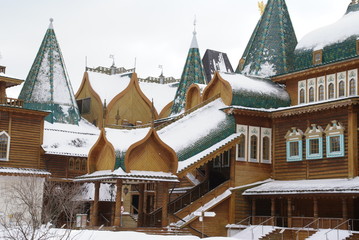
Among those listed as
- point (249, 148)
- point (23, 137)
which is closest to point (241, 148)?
point (249, 148)

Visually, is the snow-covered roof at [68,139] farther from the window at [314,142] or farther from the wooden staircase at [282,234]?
the window at [314,142]

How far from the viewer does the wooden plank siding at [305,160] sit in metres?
31.5

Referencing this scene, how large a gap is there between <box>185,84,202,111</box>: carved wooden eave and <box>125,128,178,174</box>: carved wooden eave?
834cm

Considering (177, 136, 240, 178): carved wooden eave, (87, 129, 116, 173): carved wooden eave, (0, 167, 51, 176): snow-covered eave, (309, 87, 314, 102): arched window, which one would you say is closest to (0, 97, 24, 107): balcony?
(0, 167, 51, 176): snow-covered eave

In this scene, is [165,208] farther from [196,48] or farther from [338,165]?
[196,48]

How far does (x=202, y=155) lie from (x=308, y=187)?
5.14 metres

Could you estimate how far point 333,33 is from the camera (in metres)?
35.7

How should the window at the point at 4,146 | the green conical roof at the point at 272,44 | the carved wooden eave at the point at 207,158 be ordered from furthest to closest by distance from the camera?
1. the window at the point at 4,146
2. the green conical roof at the point at 272,44
3. the carved wooden eave at the point at 207,158

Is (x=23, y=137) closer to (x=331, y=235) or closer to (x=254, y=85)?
(x=254, y=85)

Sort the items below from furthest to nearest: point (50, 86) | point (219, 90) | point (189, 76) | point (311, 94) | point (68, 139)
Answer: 1. point (189, 76)
2. point (50, 86)
3. point (68, 139)
4. point (219, 90)
5. point (311, 94)

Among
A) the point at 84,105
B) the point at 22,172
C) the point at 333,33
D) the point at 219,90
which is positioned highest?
the point at 333,33

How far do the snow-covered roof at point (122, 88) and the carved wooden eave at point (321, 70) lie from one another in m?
17.8

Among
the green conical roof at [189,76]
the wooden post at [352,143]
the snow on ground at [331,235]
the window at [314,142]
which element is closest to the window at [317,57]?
the window at [314,142]

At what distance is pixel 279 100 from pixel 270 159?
3.21 meters
